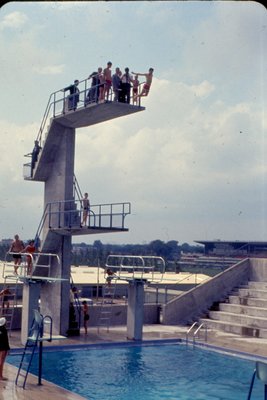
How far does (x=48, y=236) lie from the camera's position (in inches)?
756

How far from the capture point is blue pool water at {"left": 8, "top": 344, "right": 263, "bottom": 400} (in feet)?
42.0

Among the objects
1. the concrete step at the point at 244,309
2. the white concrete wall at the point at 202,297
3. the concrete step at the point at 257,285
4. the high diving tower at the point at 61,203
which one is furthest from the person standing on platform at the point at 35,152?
the concrete step at the point at 257,285

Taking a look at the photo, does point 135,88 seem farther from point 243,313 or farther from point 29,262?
point 243,313

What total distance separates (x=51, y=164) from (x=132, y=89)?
4071 mm

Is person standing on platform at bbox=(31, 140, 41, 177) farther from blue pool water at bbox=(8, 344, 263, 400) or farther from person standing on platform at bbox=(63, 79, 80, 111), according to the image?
blue pool water at bbox=(8, 344, 263, 400)

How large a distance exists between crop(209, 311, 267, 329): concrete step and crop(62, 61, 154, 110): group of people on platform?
357 inches

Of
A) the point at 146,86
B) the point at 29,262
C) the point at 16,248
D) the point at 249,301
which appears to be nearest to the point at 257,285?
the point at 249,301

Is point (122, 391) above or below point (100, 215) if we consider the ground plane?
below

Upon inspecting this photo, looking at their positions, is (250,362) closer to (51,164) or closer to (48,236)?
(48,236)

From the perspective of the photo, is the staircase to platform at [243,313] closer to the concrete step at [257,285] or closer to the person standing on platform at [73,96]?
the concrete step at [257,285]

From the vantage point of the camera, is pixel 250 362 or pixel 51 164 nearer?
pixel 250 362

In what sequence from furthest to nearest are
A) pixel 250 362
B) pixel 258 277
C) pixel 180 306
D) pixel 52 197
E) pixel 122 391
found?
1. pixel 258 277
2. pixel 180 306
3. pixel 52 197
4. pixel 250 362
5. pixel 122 391

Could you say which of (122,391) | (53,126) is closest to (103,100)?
(53,126)

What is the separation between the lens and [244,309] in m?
22.5
